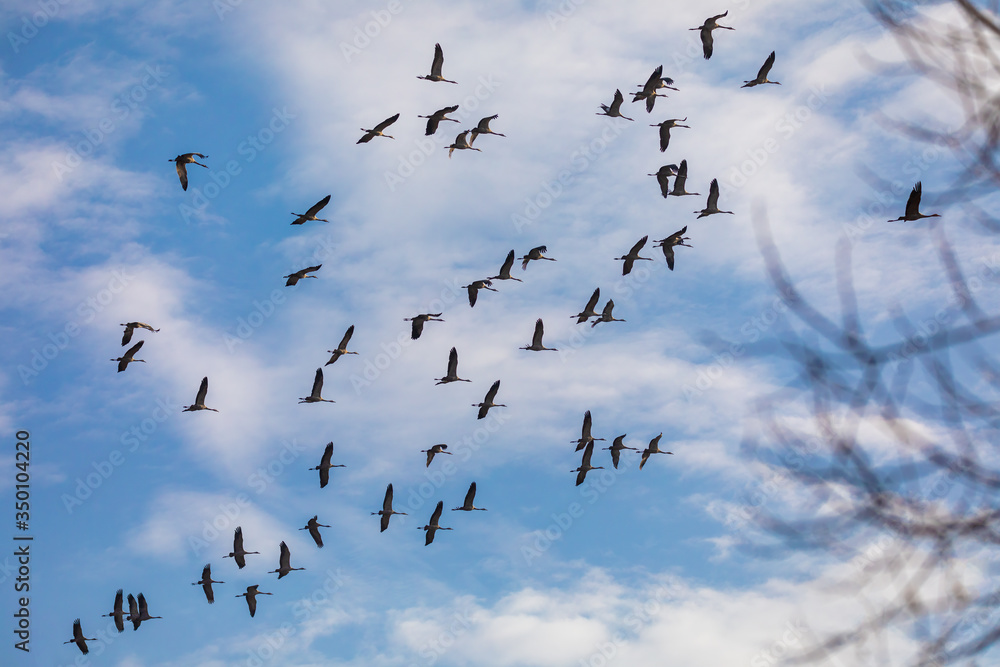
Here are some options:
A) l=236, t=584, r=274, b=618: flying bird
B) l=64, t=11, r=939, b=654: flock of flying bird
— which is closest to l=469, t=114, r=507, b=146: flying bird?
l=64, t=11, r=939, b=654: flock of flying bird

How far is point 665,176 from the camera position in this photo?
34969mm

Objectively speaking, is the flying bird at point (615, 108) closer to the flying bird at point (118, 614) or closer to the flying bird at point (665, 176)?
the flying bird at point (665, 176)

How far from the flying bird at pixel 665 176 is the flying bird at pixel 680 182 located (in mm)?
196

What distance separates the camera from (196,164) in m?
32.5

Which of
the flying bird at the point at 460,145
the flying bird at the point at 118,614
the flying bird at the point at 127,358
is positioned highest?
the flying bird at the point at 460,145

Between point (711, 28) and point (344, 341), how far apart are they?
49.5 ft

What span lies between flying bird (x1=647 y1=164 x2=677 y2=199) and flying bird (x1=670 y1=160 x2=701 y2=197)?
196mm

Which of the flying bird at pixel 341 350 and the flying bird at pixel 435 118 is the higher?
the flying bird at pixel 435 118

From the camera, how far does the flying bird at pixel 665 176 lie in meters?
34.7

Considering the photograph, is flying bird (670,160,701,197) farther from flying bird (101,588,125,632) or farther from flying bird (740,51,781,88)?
flying bird (101,588,125,632)

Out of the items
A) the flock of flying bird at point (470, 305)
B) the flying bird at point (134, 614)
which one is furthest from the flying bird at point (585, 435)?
the flying bird at point (134, 614)

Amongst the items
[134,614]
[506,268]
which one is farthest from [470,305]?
[134,614]

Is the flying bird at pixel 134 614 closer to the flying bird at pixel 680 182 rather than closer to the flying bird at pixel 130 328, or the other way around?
the flying bird at pixel 130 328

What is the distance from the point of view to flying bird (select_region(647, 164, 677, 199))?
34.7 metres
